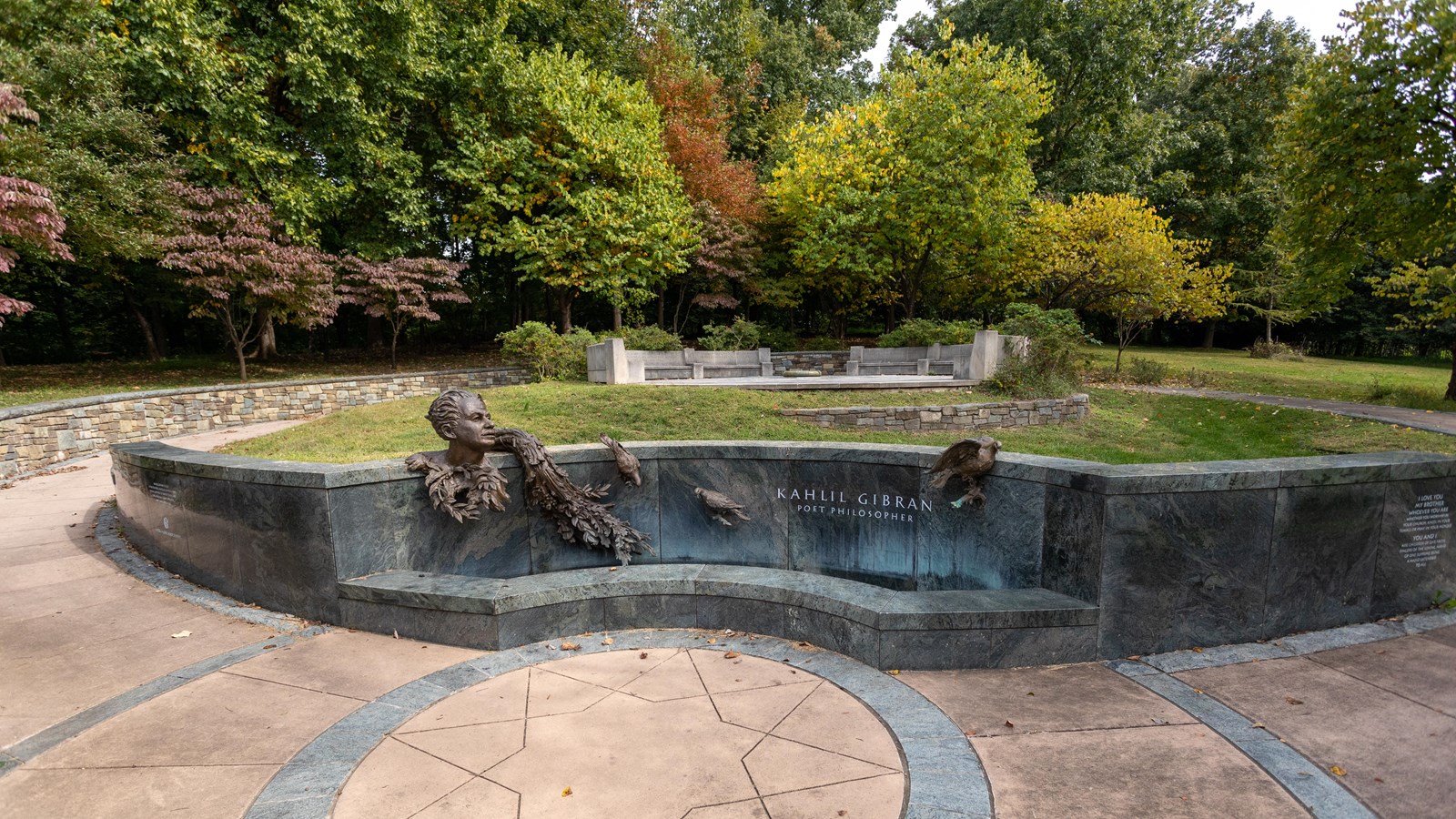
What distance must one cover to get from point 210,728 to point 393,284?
17.3m

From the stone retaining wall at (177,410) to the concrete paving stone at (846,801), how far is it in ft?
40.5

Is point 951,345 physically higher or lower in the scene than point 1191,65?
lower

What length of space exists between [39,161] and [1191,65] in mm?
44012

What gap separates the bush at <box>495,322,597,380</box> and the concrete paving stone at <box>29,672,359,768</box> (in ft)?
45.3

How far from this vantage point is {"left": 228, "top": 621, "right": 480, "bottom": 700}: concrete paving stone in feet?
12.4

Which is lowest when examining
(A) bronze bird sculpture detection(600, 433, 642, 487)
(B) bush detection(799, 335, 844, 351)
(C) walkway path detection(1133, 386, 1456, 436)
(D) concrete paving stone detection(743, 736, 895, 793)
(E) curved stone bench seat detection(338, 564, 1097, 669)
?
(D) concrete paving stone detection(743, 736, 895, 793)

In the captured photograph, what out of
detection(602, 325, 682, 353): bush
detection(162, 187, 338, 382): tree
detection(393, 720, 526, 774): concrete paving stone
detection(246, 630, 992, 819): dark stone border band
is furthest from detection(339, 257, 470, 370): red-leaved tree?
detection(393, 720, 526, 774): concrete paving stone

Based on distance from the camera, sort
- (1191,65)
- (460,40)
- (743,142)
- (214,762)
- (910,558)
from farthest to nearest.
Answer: (1191,65) < (743,142) < (460,40) < (910,558) < (214,762)

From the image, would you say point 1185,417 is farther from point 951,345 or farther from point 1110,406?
point 951,345

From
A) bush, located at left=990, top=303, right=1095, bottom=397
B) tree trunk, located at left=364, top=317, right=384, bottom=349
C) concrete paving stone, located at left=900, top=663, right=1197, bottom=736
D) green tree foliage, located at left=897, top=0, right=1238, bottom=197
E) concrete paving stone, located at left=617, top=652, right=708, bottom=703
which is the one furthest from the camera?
green tree foliage, located at left=897, top=0, right=1238, bottom=197

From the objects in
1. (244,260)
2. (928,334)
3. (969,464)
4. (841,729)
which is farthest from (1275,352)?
(244,260)

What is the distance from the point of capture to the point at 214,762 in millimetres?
3014

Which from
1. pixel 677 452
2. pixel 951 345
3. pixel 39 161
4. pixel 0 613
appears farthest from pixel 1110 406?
pixel 39 161

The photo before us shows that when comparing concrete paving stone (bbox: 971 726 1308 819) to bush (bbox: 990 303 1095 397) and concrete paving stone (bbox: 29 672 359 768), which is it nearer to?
concrete paving stone (bbox: 29 672 359 768)
